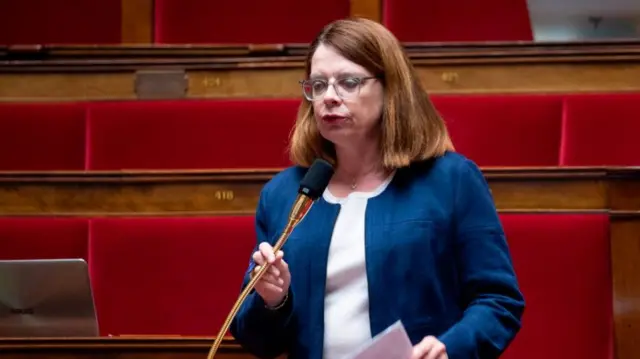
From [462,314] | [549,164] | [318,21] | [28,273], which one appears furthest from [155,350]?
[318,21]

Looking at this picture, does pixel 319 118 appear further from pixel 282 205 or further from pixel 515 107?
pixel 515 107

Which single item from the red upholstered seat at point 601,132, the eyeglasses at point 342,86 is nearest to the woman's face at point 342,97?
the eyeglasses at point 342,86

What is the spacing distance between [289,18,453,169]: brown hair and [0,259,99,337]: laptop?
17 cm

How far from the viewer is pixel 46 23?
995 millimetres

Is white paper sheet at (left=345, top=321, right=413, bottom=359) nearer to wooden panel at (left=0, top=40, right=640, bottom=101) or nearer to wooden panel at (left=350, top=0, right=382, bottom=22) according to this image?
wooden panel at (left=0, top=40, right=640, bottom=101)

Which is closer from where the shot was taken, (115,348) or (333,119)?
(333,119)

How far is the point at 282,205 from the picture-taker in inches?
16.6

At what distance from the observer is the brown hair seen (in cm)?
41

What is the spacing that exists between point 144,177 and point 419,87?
304 millimetres

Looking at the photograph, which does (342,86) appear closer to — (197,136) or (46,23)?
(197,136)

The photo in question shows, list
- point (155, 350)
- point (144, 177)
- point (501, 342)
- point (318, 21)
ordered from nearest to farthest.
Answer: point (501, 342), point (155, 350), point (144, 177), point (318, 21)

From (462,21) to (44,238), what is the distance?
42cm

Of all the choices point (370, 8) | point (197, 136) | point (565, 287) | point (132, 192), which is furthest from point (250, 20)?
point (565, 287)

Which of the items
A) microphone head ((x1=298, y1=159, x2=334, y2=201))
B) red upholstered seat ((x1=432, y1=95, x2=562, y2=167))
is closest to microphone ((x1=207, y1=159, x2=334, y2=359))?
microphone head ((x1=298, y1=159, x2=334, y2=201))
